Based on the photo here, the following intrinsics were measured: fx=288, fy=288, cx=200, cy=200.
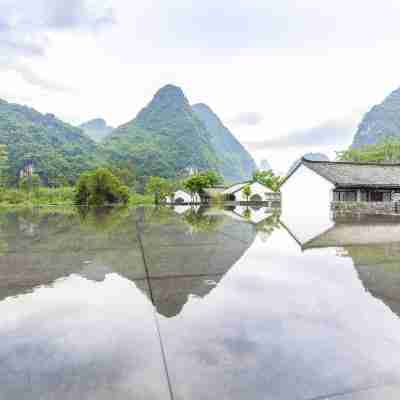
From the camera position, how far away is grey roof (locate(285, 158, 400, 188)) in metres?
22.2

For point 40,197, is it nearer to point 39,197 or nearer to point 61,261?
point 39,197

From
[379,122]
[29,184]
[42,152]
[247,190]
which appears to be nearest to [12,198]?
[29,184]

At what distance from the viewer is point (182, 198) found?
53.4m

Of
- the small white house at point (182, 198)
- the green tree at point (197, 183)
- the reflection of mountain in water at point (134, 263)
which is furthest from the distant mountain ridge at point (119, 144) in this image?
the reflection of mountain in water at point (134, 263)

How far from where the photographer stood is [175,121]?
12588 cm

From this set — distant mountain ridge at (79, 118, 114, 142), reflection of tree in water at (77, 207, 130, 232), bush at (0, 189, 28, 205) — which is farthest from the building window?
distant mountain ridge at (79, 118, 114, 142)

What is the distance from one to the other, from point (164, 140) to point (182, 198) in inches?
2445

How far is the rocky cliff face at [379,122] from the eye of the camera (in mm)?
108875

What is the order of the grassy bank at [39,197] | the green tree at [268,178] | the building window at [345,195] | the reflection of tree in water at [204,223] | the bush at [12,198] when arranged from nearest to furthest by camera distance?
the reflection of tree in water at [204,223] < the building window at [345,195] < the bush at [12,198] < the grassy bank at [39,197] < the green tree at [268,178]

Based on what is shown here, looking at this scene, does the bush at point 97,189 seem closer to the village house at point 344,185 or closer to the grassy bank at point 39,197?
the grassy bank at point 39,197

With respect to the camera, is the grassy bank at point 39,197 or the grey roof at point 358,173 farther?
Result: the grassy bank at point 39,197

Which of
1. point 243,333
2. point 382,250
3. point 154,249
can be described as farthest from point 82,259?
point 382,250

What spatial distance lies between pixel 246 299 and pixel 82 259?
2.90 m

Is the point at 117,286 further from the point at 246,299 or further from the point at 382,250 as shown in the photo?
Answer: the point at 382,250
